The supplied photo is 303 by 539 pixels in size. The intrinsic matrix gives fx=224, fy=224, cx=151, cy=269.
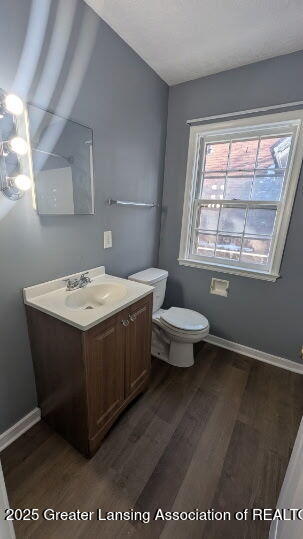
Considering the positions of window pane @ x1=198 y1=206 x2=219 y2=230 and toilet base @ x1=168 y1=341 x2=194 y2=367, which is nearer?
toilet base @ x1=168 y1=341 x2=194 y2=367

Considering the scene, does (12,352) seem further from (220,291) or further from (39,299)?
(220,291)

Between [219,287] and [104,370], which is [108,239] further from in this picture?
[219,287]

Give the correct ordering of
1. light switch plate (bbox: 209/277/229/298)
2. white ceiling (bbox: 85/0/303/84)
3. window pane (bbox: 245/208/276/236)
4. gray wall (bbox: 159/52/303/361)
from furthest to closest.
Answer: light switch plate (bbox: 209/277/229/298), window pane (bbox: 245/208/276/236), gray wall (bbox: 159/52/303/361), white ceiling (bbox: 85/0/303/84)

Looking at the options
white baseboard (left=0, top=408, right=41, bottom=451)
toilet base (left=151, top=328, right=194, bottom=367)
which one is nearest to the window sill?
toilet base (left=151, top=328, right=194, bottom=367)

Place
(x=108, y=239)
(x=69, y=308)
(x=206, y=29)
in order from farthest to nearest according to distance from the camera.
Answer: (x=108, y=239)
(x=206, y=29)
(x=69, y=308)

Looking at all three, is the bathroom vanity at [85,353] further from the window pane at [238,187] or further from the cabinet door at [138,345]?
the window pane at [238,187]

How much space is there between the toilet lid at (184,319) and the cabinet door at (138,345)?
0.36 m

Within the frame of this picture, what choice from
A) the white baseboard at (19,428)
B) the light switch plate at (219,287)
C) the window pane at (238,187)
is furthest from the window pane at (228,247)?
the white baseboard at (19,428)

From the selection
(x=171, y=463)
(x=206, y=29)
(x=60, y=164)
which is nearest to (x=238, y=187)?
(x=206, y=29)

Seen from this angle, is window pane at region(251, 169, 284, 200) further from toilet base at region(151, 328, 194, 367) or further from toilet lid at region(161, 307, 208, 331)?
toilet base at region(151, 328, 194, 367)

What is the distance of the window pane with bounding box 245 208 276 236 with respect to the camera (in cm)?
190

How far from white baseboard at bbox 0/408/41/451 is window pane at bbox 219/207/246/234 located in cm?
206

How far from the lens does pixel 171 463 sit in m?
1.25

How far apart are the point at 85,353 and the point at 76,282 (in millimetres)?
539
